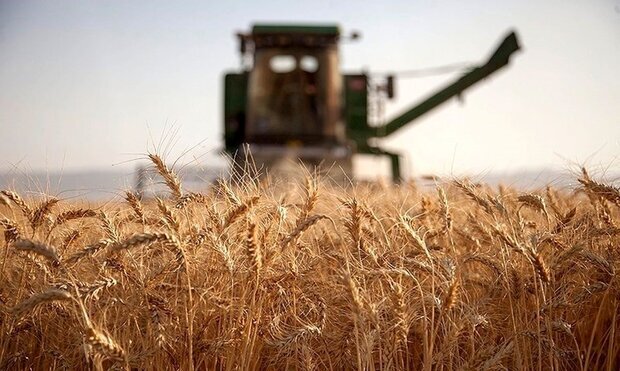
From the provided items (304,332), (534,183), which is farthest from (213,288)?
(534,183)

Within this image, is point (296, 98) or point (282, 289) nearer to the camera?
point (282, 289)

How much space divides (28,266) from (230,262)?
2.73 ft

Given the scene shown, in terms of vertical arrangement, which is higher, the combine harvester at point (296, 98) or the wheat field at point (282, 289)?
the combine harvester at point (296, 98)

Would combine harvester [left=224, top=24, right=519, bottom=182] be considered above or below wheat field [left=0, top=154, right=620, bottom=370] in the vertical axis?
above

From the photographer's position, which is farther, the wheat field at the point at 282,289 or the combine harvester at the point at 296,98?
the combine harvester at the point at 296,98

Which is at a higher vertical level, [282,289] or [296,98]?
[296,98]

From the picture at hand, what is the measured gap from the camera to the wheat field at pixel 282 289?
1.77 m

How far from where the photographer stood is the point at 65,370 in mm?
1953

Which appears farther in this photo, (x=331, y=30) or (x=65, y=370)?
(x=331, y=30)

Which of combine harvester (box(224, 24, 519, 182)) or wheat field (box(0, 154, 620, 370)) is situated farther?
combine harvester (box(224, 24, 519, 182))

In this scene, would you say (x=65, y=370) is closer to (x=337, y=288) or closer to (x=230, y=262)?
(x=230, y=262)

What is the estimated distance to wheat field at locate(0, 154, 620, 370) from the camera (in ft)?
5.81

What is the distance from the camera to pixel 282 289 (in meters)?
1.91

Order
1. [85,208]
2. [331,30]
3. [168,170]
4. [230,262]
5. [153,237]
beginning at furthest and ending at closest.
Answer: [331,30], [85,208], [168,170], [230,262], [153,237]
